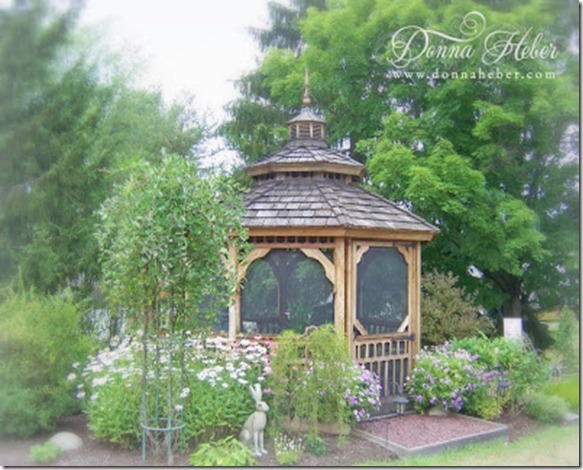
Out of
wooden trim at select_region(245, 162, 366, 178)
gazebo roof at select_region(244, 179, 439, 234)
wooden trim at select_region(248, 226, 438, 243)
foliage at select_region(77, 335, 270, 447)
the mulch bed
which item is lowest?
the mulch bed

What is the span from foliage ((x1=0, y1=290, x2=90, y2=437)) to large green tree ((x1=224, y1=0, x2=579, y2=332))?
20.9 feet

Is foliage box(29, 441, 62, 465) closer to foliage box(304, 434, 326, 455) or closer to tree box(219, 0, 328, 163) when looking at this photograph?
foliage box(304, 434, 326, 455)

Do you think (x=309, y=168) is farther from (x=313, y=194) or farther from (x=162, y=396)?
(x=162, y=396)

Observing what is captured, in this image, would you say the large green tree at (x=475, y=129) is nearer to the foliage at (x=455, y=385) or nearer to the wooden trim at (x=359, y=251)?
the wooden trim at (x=359, y=251)

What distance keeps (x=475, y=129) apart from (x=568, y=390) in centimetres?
486

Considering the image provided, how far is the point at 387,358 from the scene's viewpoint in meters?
7.72

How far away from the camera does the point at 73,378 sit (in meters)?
6.64

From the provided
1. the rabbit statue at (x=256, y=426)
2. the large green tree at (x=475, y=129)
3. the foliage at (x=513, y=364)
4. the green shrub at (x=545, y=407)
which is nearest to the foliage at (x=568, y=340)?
the large green tree at (x=475, y=129)

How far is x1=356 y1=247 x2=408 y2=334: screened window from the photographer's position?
8.60 m

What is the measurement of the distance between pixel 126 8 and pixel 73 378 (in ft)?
16.5

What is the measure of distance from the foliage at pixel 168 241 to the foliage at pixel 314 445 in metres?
1.75

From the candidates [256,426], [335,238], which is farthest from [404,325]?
[256,426]

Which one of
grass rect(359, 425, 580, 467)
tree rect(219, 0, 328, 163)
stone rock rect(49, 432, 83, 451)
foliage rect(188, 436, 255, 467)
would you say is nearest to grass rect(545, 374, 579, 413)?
grass rect(359, 425, 580, 467)

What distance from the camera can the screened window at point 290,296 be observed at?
916 centimetres
